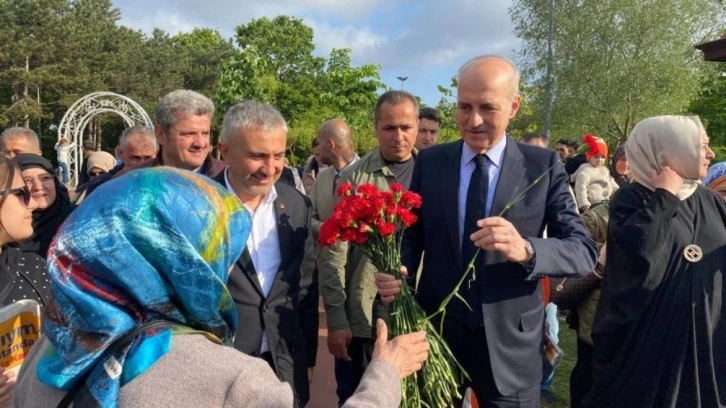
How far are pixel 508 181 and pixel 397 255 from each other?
0.58 meters

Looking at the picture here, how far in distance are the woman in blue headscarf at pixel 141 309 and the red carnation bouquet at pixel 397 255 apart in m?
0.96

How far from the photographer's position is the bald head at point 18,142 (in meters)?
5.92

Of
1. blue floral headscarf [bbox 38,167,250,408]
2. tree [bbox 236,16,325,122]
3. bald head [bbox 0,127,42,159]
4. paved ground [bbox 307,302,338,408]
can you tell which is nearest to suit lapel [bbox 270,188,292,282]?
blue floral headscarf [bbox 38,167,250,408]

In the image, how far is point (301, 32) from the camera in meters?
49.2

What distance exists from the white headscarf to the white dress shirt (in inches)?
68.3

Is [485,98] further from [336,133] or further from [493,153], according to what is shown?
[336,133]

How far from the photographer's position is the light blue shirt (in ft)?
8.29

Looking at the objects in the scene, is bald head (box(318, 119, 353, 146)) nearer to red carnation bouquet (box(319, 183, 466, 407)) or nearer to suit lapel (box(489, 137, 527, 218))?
suit lapel (box(489, 137, 527, 218))

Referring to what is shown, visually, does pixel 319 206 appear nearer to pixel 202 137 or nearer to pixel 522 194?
pixel 202 137

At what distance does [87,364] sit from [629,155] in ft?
8.38

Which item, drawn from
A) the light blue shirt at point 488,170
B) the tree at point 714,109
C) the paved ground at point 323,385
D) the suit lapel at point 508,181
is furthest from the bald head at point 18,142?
the tree at point 714,109

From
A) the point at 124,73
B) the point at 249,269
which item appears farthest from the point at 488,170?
the point at 124,73

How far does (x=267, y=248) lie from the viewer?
9.09 feet

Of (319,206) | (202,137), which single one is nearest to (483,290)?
(319,206)
